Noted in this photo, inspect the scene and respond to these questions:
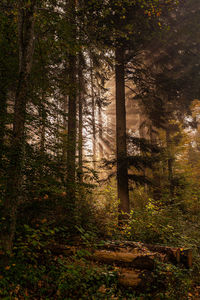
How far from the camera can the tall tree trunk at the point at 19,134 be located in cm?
367

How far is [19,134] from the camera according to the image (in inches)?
154

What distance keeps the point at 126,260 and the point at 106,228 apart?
59.7 inches

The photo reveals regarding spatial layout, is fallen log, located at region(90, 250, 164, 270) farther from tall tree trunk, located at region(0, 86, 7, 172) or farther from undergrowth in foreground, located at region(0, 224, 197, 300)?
tall tree trunk, located at region(0, 86, 7, 172)

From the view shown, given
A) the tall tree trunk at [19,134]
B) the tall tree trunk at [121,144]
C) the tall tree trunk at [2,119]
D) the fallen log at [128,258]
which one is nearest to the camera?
the tall tree trunk at [19,134]

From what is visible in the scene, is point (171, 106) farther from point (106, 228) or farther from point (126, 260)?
point (126, 260)

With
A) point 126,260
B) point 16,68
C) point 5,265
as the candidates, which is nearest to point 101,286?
point 126,260

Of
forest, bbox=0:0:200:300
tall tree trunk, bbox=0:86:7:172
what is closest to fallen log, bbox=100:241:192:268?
forest, bbox=0:0:200:300

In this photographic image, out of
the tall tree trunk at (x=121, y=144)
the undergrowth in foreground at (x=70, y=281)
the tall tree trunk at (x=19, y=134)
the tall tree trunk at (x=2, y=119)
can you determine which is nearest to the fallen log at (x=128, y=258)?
the undergrowth in foreground at (x=70, y=281)

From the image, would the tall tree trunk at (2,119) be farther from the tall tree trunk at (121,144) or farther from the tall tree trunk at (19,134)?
the tall tree trunk at (121,144)

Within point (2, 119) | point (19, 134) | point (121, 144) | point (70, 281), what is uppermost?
→ point (121, 144)

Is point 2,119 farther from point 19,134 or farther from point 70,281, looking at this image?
point 70,281

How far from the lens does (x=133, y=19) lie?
7879 mm

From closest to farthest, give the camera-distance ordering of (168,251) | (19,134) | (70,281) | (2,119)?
(19,134), (70,281), (2,119), (168,251)

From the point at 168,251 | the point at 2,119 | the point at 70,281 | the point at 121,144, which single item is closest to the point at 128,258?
the point at 168,251
